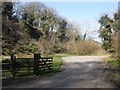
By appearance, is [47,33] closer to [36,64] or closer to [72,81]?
[36,64]

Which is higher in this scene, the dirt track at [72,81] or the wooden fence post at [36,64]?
the wooden fence post at [36,64]

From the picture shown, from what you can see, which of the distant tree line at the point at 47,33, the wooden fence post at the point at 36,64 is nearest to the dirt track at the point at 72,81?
the wooden fence post at the point at 36,64

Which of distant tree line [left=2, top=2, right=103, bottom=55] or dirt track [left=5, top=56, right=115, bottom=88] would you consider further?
distant tree line [left=2, top=2, right=103, bottom=55]

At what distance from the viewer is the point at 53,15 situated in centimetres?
5712

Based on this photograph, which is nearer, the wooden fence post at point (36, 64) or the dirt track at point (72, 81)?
the dirt track at point (72, 81)

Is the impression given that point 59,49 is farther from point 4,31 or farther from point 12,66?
point 12,66

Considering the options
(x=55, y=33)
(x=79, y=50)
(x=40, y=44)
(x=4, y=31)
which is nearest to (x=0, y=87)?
(x=4, y=31)

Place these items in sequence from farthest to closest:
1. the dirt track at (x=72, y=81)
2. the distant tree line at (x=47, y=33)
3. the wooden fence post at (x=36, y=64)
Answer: the distant tree line at (x=47, y=33)
the wooden fence post at (x=36, y=64)
the dirt track at (x=72, y=81)

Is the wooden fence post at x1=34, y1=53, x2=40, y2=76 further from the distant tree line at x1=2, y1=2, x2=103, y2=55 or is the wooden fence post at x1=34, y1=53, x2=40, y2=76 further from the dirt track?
the distant tree line at x1=2, y1=2, x2=103, y2=55

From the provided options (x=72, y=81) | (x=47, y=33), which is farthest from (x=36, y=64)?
(x=47, y=33)

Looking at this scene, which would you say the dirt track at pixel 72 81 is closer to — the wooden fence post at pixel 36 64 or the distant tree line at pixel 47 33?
the wooden fence post at pixel 36 64

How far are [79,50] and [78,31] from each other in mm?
17893

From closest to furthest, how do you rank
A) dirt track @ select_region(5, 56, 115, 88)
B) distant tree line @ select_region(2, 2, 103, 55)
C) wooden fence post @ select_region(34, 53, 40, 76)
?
dirt track @ select_region(5, 56, 115, 88) < wooden fence post @ select_region(34, 53, 40, 76) < distant tree line @ select_region(2, 2, 103, 55)

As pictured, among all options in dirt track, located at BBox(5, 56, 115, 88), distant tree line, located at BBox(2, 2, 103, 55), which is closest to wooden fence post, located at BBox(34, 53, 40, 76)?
dirt track, located at BBox(5, 56, 115, 88)
